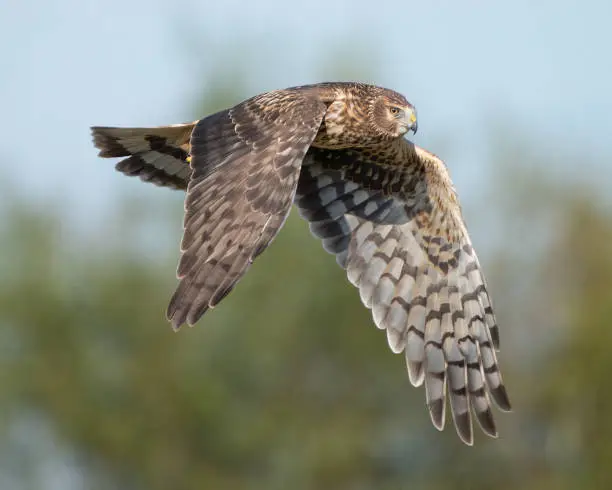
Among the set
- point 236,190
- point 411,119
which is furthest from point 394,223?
point 236,190

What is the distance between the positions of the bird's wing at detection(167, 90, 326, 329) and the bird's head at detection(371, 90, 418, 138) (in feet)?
2.03

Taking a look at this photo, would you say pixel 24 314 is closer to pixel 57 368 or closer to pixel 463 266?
pixel 57 368

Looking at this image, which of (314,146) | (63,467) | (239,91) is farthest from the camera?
(63,467)

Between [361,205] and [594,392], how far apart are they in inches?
612

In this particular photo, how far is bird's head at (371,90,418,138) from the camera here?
29.9 feet

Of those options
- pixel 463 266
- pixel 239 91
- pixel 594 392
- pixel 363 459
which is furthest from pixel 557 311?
pixel 463 266

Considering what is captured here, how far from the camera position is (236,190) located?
7.89m

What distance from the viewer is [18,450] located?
24.7 m

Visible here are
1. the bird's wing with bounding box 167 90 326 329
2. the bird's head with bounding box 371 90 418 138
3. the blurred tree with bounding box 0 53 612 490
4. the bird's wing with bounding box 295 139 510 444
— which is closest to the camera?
the bird's wing with bounding box 167 90 326 329

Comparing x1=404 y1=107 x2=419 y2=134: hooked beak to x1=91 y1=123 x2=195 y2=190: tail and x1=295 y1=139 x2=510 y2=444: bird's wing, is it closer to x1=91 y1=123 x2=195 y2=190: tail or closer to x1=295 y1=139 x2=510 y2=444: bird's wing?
x1=295 y1=139 x2=510 y2=444: bird's wing

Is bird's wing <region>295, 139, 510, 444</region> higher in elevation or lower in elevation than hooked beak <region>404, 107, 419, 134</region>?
lower

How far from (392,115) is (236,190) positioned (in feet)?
5.50

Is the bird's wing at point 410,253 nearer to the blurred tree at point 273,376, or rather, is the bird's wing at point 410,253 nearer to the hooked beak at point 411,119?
the hooked beak at point 411,119

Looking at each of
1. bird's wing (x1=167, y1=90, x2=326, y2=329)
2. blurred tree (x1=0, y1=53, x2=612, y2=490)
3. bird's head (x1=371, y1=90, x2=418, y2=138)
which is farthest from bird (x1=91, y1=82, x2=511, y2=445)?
blurred tree (x1=0, y1=53, x2=612, y2=490)
